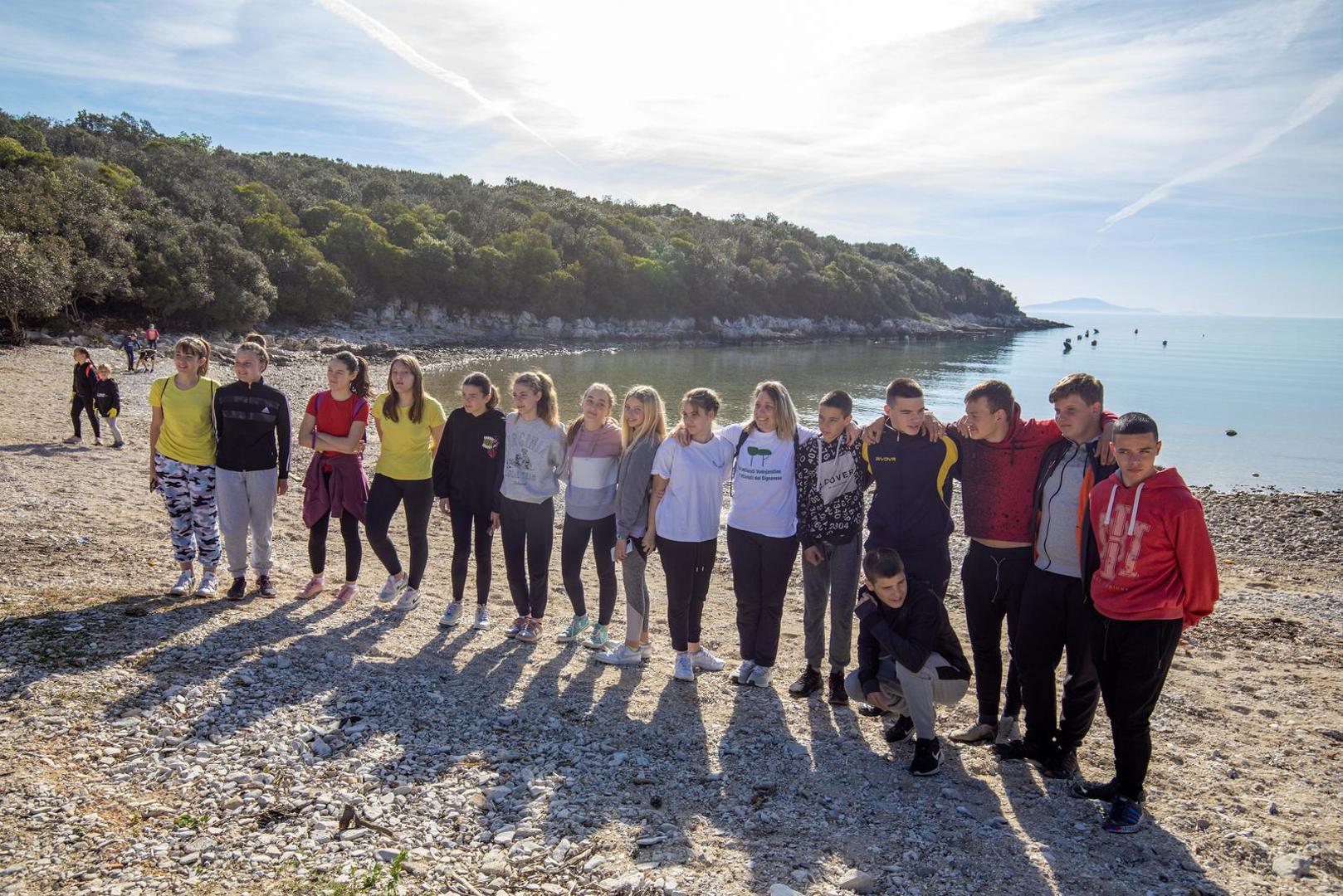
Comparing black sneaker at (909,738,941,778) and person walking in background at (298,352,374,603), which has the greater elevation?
person walking in background at (298,352,374,603)

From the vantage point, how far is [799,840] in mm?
3725

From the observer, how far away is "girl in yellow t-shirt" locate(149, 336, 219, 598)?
5875mm

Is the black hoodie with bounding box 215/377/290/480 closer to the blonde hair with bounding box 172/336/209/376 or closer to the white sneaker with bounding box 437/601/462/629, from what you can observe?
the blonde hair with bounding box 172/336/209/376

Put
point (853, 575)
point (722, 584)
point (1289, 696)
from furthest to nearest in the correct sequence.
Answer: point (722, 584) < point (1289, 696) < point (853, 575)

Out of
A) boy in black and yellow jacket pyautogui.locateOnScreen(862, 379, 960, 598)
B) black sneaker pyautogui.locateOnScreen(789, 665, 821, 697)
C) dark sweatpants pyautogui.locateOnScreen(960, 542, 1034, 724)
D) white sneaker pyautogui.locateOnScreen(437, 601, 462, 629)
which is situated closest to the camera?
dark sweatpants pyautogui.locateOnScreen(960, 542, 1034, 724)

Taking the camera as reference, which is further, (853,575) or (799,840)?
(853,575)

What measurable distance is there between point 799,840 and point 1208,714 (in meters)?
3.83

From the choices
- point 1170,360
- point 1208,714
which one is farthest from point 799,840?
point 1170,360

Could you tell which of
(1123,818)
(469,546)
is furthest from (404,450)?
(1123,818)

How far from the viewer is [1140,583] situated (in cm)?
376

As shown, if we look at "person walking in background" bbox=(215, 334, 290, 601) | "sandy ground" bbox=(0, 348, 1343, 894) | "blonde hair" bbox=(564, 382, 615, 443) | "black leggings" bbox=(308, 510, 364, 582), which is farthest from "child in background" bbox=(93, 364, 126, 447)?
"blonde hair" bbox=(564, 382, 615, 443)

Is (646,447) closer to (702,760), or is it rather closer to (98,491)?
(702,760)

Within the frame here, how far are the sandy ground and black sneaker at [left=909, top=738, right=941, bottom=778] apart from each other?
0.23 ft

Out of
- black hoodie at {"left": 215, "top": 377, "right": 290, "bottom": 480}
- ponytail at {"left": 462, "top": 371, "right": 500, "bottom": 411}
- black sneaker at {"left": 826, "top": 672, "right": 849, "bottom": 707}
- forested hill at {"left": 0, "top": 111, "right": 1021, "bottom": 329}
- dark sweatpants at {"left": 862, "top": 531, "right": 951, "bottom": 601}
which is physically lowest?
black sneaker at {"left": 826, "top": 672, "right": 849, "bottom": 707}
